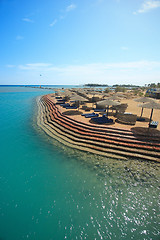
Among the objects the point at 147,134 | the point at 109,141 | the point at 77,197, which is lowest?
the point at 77,197

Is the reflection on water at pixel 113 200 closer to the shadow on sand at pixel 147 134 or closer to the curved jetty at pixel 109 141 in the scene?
the curved jetty at pixel 109 141

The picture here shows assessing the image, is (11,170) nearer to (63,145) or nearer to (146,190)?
(63,145)

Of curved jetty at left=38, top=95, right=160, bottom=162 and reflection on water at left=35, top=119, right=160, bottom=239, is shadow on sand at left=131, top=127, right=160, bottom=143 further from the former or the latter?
reflection on water at left=35, top=119, right=160, bottom=239

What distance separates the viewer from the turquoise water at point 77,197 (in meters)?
4.57

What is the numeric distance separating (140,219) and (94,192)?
2.18 meters

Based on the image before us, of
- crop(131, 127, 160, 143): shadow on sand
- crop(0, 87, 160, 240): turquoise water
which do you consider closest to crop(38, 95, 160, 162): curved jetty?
crop(131, 127, 160, 143): shadow on sand

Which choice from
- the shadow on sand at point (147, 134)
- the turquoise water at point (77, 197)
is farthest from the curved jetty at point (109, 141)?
the turquoise water at point (77, 197)

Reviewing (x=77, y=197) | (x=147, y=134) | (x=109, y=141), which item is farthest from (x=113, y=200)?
(x=147, y=134)

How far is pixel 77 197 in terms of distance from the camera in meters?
5.79

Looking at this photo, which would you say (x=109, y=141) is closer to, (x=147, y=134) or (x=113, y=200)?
(x=147, y=134)

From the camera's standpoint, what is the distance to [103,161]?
828 centimetres

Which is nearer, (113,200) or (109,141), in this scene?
(113,200)

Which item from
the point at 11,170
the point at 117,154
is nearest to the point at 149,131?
the point at 117,154

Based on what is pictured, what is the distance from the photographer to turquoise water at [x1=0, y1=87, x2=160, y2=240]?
457 centimetres
